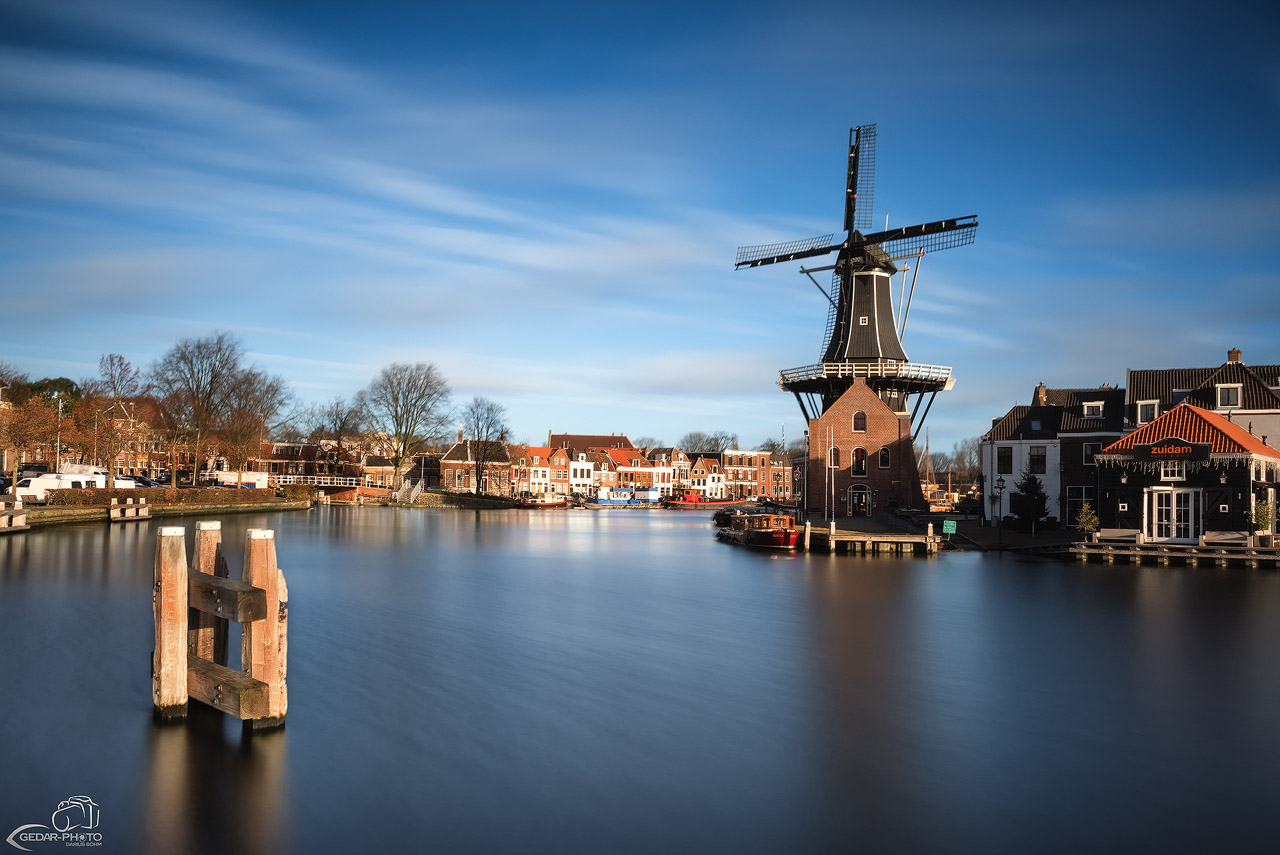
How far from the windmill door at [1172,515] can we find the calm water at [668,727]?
1317cm

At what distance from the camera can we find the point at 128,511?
4678 centimetres

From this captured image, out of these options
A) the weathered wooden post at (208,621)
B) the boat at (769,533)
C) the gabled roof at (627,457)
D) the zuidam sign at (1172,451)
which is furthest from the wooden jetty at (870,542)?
the gabled roof at (627,457)

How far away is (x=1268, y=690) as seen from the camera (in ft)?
50.6

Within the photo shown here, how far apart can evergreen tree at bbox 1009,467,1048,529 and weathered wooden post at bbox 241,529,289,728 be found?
43.0 meters

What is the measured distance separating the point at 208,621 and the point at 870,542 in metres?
34.0

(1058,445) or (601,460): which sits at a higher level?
(1058,445)

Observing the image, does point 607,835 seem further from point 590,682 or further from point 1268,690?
point 1268,690

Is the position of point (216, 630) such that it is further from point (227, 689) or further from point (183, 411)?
point (183, 411)

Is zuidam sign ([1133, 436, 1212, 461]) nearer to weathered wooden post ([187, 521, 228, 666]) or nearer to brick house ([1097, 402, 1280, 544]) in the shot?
brick house ([1097, 402, 1280, 544])

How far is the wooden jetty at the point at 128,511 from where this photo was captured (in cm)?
4553

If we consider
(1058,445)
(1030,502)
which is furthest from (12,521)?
(1058,445)

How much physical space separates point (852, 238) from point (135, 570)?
40.9 meters

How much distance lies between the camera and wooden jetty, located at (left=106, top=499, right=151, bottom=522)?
45.5 m

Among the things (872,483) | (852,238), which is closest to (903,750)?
(872,483)
